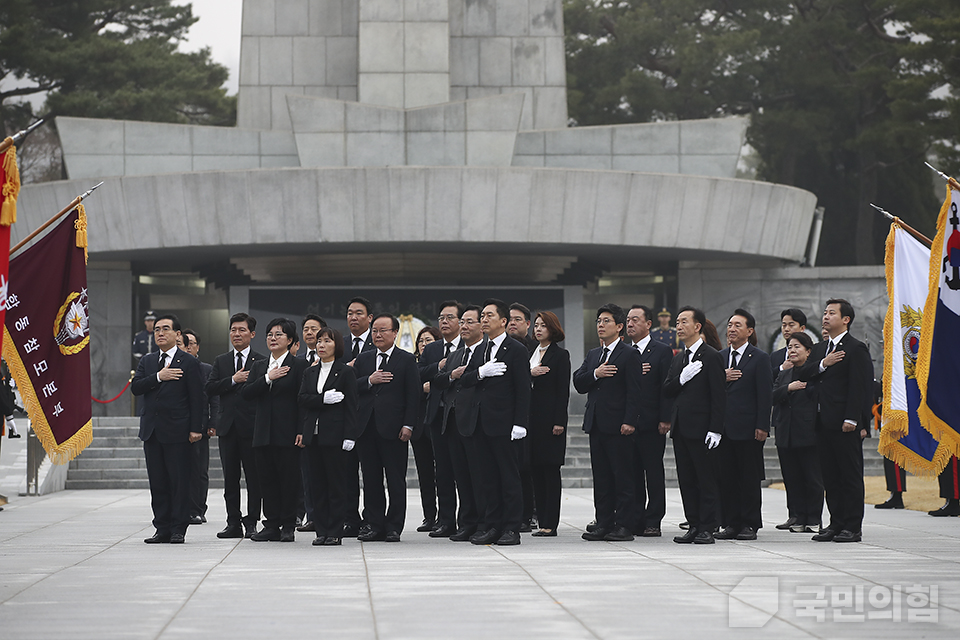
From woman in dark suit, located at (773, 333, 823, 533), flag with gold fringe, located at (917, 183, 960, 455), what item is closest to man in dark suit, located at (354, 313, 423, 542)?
woman in dark suit, located at (773, 333, 823, 533)

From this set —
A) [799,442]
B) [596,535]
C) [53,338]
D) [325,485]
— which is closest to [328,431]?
[325,485]

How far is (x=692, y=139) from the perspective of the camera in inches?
1001

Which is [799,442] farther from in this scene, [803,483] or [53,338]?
[53,338]

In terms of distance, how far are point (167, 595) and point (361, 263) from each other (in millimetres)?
18651

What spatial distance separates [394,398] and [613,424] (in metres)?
1.87

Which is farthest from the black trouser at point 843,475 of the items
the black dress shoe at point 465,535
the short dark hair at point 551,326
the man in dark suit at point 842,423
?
the black dress shoe at point 465,535

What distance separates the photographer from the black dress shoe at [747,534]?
387 inches

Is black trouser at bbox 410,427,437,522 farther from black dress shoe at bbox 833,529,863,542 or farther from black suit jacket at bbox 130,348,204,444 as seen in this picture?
black dress shoe at bbox 833,529,863,542

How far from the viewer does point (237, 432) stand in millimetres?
10195

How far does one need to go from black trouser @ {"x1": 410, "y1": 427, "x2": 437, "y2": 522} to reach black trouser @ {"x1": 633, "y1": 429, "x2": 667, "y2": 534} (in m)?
2.00

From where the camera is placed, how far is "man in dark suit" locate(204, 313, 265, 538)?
10.1 m

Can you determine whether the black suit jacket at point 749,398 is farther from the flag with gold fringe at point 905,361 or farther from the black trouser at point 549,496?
the black trouser at point 549,496

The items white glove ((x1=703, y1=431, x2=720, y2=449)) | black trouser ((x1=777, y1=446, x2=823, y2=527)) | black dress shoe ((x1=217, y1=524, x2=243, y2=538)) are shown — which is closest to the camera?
white glove ((x1=703, y1=431, x2=720, y2=449))

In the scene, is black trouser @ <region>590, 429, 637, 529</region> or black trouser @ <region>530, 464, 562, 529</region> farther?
black trouser @ <region>530, 464, 562, 529</region>
